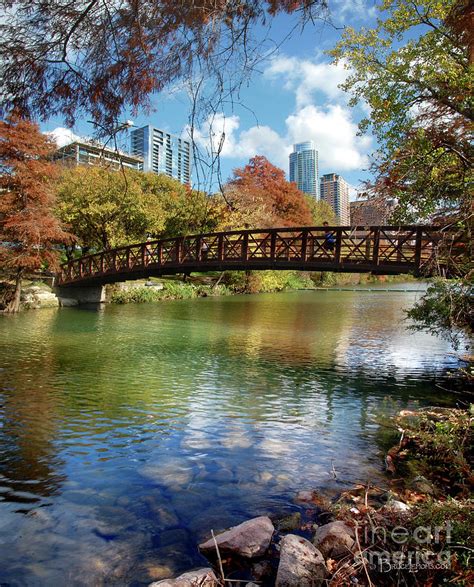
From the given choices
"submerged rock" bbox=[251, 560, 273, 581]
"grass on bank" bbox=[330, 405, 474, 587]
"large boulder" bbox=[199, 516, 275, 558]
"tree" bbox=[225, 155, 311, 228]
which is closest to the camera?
"grass on bank" bbox=[330, 405, 474, 587]

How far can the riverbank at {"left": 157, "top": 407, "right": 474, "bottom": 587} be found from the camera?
9.30ft

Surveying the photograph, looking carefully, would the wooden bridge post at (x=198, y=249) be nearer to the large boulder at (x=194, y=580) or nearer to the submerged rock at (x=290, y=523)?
the submerged rock at (x=290, y=523)

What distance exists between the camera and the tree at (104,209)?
2930 cm

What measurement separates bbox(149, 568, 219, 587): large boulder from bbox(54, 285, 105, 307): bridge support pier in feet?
88.5

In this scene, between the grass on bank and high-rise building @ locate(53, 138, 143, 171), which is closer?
the grass on bank

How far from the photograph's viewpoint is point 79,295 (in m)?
29.4

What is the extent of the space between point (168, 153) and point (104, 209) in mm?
27835

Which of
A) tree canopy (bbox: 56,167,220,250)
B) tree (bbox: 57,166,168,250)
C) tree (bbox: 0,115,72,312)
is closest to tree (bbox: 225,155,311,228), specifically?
tree canopy (bbox: 56,167,220,250)

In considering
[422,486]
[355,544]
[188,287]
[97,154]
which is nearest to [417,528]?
[355,544]

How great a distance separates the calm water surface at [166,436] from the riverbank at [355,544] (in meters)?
0.36

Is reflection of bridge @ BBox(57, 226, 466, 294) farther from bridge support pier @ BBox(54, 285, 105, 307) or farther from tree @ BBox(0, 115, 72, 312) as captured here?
tree @ BBox(0, 115, 72, 312)

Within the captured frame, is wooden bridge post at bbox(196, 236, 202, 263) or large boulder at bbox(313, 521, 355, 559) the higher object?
wooden bridge post at bbox(196, 236, 202, 263)

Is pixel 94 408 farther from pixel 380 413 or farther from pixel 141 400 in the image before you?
pixel 380 413

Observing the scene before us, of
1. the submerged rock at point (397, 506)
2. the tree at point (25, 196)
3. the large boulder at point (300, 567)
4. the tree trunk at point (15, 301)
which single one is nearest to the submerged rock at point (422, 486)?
the submerged rock at point (397, 506)
